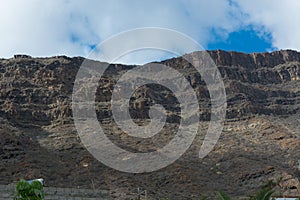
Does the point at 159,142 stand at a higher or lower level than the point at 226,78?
lower

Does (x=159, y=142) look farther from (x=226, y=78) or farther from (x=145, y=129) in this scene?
(x=226, y=78)

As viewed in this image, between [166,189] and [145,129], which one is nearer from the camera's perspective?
[166,189]

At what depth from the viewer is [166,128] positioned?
78.1m

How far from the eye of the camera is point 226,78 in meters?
105

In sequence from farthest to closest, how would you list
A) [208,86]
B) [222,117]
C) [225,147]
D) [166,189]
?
[208,86] → [222,117] → [225,147] → [166,189]

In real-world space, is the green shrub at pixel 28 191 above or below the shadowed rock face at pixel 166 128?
below

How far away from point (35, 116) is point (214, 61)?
45291mm

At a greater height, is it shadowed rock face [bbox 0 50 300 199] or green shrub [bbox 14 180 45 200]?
shadowed rock face [bbox 0 50 300 199]

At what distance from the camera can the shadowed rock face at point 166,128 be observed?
178 ft

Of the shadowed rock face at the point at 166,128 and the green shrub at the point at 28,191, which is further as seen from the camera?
the shadowed rock face at the point at 166,128

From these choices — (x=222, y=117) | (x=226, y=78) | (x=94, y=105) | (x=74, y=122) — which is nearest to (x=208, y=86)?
(x=226, y=78)

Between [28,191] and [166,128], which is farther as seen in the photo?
[166,128]

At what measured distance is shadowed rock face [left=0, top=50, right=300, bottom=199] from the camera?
178ft

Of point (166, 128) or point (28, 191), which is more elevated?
point (166, 128)
